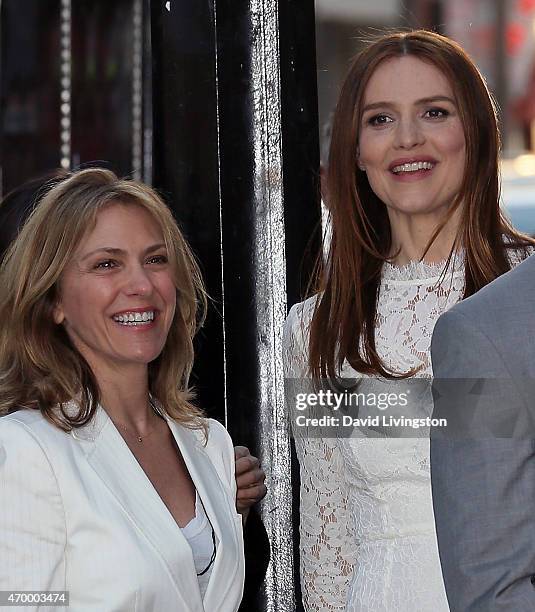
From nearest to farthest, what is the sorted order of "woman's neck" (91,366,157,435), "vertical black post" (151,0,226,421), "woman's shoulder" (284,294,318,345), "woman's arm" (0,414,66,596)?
1. "woman's arm" (0,414,66,596)
2. "woman's neck" (91,366,157,435)
3. "woman's shoulder" (284,294,318,345)
4. "vertical black post" (151,0,226,421)

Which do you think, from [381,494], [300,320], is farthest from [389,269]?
[381,494]

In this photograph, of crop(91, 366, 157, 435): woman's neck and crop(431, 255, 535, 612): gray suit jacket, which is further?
crop(91, 366, 157, 435): woman's neck

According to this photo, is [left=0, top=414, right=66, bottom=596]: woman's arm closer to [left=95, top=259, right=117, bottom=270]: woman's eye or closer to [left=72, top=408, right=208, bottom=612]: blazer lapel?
[left=72, top=408, right=208, bottom=612]: blazer lapel

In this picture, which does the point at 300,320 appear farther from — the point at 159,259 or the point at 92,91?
the point at 92,91

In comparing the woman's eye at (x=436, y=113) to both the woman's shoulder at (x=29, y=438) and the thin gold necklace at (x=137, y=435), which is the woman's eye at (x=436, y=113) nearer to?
the thin gold necklace at (x=137, y=435)

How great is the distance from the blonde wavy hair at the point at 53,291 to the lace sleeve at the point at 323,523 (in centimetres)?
24

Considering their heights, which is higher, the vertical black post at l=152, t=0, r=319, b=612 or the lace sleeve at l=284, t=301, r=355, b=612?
the vertical black post at l=152, t=0, r=319, b=612

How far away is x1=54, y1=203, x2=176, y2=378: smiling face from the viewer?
83.2 inches

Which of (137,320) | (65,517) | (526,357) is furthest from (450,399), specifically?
(137,320)

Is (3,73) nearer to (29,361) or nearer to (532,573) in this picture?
(29,361)

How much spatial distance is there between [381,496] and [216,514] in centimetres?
28

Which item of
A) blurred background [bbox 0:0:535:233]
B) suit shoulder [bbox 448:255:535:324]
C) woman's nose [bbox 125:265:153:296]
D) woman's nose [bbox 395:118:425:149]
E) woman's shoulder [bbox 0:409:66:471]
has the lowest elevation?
woman's shoulder [bbox 0:409:66:471]

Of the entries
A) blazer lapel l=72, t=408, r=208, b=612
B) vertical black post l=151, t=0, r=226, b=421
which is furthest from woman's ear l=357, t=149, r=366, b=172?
blazer lapel l=72, t=408, r=208, b=612

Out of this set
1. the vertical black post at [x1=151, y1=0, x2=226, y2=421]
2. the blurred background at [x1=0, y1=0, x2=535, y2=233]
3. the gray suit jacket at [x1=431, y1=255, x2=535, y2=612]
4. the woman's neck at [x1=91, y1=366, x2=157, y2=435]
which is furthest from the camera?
the blurred background at [x1=0, y1=0, x2=535, y2=233]
